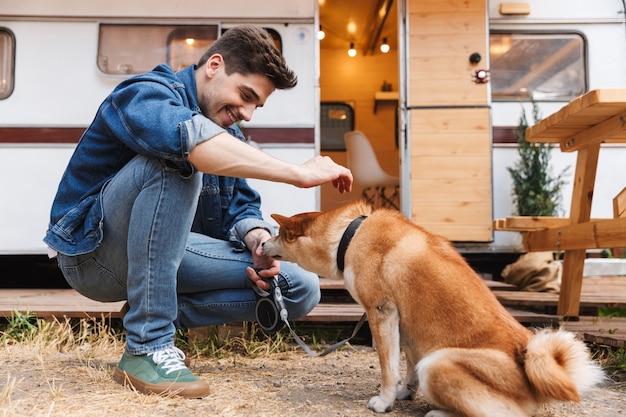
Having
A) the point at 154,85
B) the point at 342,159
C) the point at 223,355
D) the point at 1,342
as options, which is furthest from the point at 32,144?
the point at 342,159

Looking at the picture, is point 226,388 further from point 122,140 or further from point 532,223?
point 532,223

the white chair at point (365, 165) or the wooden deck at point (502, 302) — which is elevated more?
the white chair at point (365, 165)

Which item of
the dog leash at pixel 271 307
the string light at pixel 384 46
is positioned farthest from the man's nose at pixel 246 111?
the string light at pixel 384 46

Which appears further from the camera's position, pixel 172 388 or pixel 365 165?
pixel 365 165

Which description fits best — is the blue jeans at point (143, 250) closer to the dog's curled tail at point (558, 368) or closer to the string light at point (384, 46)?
the dog's curled tail at point (558, 368)

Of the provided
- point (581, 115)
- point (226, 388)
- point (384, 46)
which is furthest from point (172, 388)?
point (384, 46)

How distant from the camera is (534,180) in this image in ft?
17.2

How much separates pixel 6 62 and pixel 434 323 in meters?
4.66

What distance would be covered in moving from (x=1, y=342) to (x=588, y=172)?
148 inches

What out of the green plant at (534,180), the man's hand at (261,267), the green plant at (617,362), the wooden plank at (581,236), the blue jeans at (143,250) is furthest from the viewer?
the green plant at (534,180)

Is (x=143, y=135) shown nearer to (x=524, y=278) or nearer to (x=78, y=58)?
(x=78, y=58)

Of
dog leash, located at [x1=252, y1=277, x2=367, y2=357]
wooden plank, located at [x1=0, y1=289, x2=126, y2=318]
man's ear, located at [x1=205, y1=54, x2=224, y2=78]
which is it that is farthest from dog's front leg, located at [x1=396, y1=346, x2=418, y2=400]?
wooden plank, located at [x1=0, y1=289, x2=126, y2=318]

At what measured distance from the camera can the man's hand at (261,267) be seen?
102 inches

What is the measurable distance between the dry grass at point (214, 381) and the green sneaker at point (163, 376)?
0.13 feet
